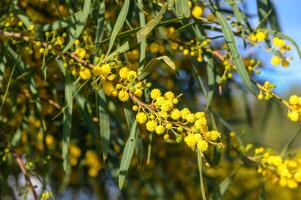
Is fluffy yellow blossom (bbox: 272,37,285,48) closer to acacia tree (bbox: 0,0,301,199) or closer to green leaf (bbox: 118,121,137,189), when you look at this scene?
acacia tree (bbox: 0,0,301,199)

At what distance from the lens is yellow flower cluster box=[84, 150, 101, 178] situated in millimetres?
2016

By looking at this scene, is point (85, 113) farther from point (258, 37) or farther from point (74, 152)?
point (74, 152)

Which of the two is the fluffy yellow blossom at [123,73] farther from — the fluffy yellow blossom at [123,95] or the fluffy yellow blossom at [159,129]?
the fluffy yellow blossom at [159,129]

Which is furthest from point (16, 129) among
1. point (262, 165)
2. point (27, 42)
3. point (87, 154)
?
point (262, 165)

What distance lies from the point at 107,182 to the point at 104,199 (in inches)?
3.5

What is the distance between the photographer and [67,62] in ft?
3.99

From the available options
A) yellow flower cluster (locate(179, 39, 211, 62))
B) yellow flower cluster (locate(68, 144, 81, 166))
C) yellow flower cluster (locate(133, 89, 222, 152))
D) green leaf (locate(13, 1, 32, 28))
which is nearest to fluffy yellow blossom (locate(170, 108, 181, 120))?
yellow flower cluster (locate(133, 89, 222, 152))

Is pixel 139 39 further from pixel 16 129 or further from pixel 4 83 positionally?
pixel 16 129

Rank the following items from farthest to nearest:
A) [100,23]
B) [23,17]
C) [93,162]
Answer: [93,162]
[23,17]
[100,23]

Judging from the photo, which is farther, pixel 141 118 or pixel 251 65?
pixel 251 65

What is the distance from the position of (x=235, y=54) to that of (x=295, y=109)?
0.19 metres

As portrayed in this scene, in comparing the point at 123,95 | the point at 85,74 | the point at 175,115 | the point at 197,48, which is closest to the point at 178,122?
the point at 175,115

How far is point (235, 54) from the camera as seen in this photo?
124cm

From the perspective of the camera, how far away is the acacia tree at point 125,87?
1.08 m
